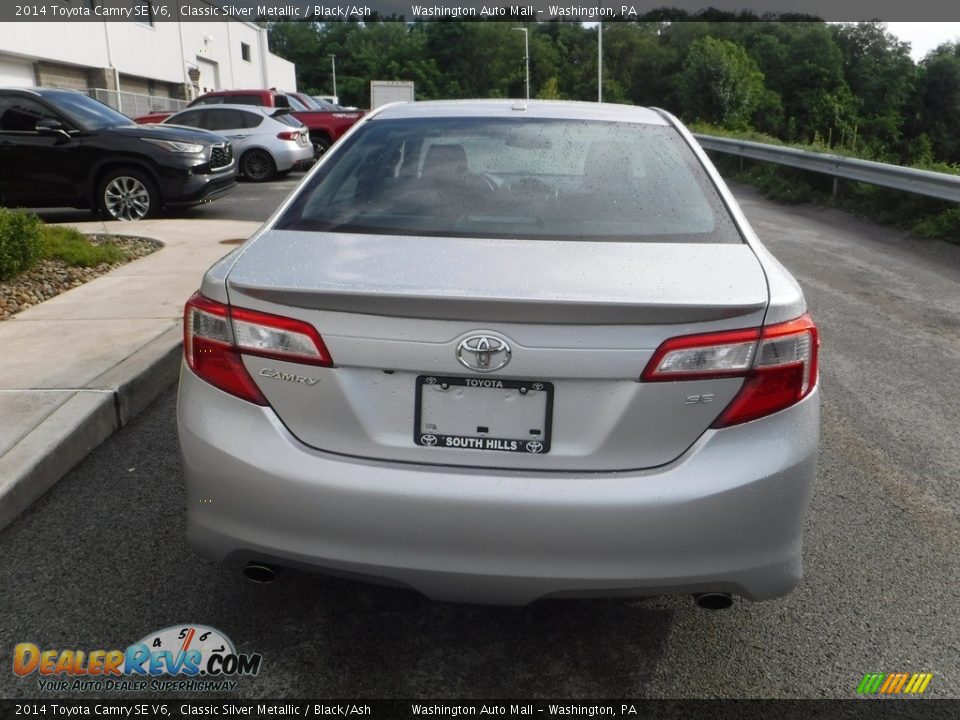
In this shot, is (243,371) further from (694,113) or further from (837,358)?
(694,113)

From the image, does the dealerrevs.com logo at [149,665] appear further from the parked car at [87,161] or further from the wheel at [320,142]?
the wheel at [320,142]

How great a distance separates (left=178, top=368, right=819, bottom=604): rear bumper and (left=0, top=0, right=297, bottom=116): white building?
3211cm

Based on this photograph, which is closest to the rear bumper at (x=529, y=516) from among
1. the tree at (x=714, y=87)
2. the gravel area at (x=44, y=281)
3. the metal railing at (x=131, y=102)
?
the gravel area at (x=44, y=281)

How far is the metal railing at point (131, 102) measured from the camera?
3422 centimetres

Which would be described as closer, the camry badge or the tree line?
the camry badge

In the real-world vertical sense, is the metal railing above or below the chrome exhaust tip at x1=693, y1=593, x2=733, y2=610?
above

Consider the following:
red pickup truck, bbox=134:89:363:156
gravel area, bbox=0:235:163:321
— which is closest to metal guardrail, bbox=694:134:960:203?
gravel area, bbox=0:235:163:321

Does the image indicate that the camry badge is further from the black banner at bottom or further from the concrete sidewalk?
the concrete sidewalk

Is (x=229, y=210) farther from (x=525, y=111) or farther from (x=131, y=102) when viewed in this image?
(x=131, y=102)

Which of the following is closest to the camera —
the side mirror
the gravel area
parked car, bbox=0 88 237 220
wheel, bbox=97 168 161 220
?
the gravel area

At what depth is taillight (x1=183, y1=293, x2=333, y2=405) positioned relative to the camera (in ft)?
7.88

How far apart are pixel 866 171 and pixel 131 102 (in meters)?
32.4

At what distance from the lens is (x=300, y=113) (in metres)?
21.8

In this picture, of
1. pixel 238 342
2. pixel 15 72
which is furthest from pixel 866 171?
pixel 15 72
